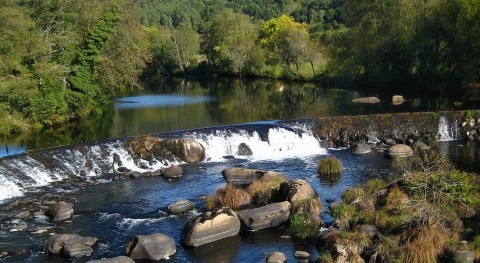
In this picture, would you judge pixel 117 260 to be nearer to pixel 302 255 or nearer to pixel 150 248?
pixel 150 248

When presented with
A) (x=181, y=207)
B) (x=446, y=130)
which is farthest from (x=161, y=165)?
(x=446, y=130)

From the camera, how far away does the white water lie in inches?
1240

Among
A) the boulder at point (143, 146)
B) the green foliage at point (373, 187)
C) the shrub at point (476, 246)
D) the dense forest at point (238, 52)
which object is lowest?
the shrub at point (476, 246)

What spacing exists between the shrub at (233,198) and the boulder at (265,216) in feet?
5.18

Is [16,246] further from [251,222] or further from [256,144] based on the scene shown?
[256,144]

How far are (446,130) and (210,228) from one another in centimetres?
2274

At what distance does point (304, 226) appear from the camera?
1809 centimetres

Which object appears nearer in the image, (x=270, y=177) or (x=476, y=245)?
(x=476, y=245)

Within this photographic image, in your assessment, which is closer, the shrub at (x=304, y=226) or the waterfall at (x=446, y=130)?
the shrub at (x=304, y=226)

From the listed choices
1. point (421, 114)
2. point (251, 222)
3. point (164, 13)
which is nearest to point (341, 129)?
point (421, 114)

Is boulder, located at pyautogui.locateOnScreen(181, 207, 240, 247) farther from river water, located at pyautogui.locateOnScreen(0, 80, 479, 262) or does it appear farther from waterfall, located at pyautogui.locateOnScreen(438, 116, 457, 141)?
waterfall, located at pyautogui.locateOnScreen(438, 116, 457, 141)

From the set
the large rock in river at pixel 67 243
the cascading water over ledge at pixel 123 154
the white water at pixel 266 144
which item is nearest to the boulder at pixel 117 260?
the large rock in river at pixel 67 243

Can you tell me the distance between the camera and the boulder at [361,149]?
3117 centimetres

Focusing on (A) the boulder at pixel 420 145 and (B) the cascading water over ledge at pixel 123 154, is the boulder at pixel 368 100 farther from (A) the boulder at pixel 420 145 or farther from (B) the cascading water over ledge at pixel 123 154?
(A) the boulder at pixel 420 145
